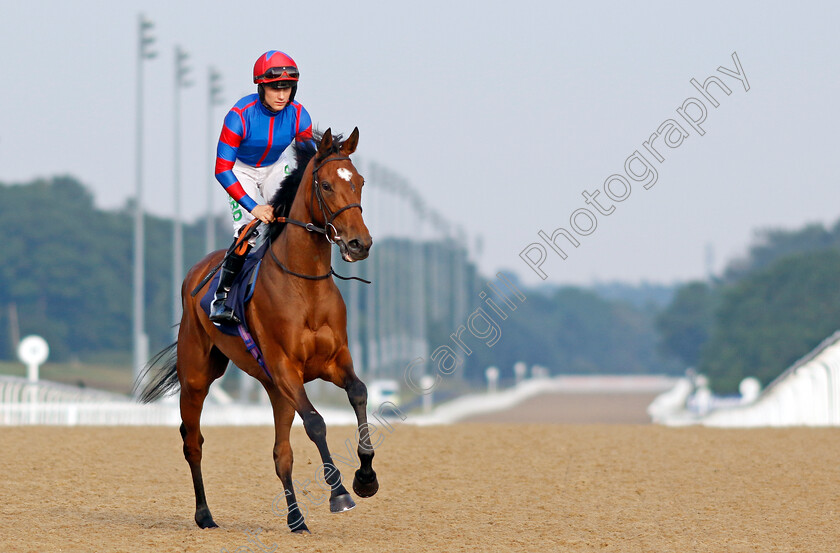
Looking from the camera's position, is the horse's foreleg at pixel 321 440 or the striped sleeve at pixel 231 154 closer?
the horse's foreleg at pixel 321 440

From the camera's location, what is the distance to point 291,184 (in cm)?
830

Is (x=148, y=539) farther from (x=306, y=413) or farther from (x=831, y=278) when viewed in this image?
(x=831, y=278)

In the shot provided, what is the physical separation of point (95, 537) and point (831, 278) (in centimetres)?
8626

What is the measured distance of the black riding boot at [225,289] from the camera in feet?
27.3

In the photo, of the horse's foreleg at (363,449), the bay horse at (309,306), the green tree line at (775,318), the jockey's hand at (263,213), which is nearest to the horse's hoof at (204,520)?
the bay horse at (309,306)

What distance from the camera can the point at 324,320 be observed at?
7785 mm

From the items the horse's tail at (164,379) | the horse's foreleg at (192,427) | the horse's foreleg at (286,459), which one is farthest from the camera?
the horse's tail at (164,379)

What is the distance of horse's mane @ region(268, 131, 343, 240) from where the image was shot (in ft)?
27.1

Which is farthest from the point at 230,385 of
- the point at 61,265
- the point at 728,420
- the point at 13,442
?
the point at 13,442

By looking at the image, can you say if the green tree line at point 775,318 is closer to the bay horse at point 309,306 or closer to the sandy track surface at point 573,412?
the sandy track surface at point 573,412

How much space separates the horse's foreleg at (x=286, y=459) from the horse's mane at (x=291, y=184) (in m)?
1.13

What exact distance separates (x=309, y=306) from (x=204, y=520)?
1839 millimetres

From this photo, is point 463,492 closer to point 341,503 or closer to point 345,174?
point 341,503

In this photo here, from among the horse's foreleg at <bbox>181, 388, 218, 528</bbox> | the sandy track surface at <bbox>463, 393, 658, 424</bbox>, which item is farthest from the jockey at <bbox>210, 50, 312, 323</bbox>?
the sandy track surface at <bbox>463, 393, 658, 424</bbox>
